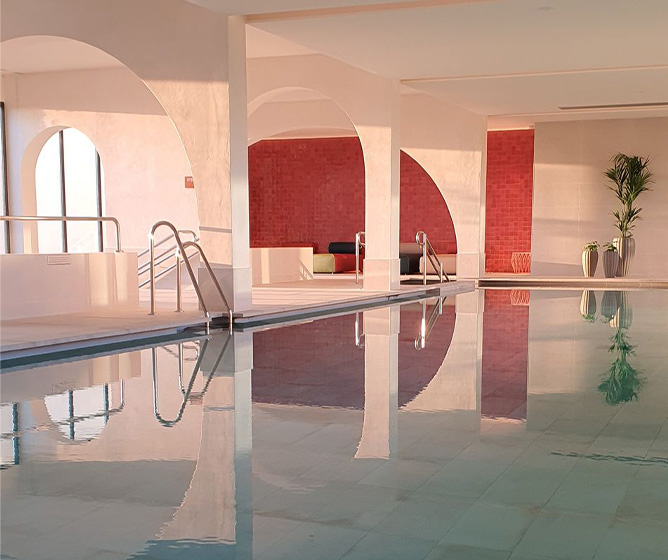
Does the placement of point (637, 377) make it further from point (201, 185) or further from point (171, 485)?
point (201, 185)

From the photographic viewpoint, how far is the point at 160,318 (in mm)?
7609

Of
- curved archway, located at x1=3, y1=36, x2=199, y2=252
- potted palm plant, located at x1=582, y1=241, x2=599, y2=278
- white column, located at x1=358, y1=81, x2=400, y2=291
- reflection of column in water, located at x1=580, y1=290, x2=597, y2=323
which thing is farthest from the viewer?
potted palm plant, located at x1=582, y1=241, x2=599, y2=278

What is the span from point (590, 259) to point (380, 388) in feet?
37.2

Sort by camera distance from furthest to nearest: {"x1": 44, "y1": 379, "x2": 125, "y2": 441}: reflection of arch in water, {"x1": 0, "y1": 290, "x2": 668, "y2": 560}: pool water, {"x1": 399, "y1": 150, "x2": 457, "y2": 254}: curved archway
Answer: {"x1": 399, "y1": 150, "x2": 457, "y2": 254}: curved archway, {"x1": 44, "y1": 379, "x2": 125, "y2": 441}: reflection of arch in water, {"x1": 0, "y1": 290, "x2": 668, "y2": 560}: pool water

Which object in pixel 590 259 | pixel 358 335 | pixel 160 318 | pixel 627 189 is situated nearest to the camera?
pixel 358 335

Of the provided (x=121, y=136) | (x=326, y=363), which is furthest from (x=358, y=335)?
(x=121, y=136)

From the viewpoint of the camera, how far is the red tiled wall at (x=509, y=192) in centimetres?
1739

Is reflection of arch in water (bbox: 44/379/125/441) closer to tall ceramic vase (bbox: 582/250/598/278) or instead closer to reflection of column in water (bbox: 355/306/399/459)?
reflection of column in water (bbox: 355/306/399/459)

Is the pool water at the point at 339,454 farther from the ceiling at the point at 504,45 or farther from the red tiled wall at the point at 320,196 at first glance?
the red tiled wall at the point at 320,196

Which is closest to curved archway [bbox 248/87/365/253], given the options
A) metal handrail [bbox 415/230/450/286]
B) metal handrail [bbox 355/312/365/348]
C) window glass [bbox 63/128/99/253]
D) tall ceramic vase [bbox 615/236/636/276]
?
window glass [bbox 63/128/99/253]

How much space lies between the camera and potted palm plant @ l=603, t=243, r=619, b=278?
15094 mm

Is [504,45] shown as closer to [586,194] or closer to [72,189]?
[586,194]

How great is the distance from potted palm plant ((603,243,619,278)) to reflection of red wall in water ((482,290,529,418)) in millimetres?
5000

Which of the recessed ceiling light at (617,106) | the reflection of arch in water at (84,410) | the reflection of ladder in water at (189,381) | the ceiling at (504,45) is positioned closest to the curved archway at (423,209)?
the recessed ceiling light at (617,106)
